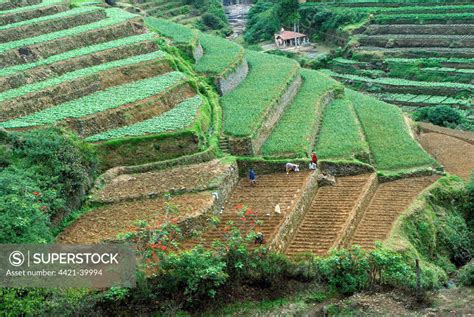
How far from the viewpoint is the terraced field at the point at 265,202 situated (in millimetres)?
17328

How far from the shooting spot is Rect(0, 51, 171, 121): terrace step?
2141cm

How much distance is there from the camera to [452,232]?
19844 mm

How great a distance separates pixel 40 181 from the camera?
1736cm

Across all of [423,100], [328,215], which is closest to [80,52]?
[328,215]

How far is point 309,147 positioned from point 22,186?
1059cm

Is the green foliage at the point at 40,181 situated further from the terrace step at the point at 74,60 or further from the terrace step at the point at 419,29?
the terrace step at the point at 419,29

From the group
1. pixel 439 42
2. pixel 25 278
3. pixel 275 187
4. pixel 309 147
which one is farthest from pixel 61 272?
pixel 439 42

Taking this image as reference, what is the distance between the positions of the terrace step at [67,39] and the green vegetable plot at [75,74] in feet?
7.52

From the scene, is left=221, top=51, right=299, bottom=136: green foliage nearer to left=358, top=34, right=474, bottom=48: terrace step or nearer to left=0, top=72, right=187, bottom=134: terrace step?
left=0, top=72, right=187, bottom=134: terrace step

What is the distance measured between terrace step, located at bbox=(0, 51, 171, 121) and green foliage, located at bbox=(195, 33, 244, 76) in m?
2.59

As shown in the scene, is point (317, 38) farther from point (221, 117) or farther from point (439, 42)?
point (221, 117)

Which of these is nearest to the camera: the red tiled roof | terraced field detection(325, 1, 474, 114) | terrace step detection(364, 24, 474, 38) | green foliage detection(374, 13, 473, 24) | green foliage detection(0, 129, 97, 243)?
green foliage detection(0, 129, 97, 243)

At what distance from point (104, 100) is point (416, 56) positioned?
3040 centimetres

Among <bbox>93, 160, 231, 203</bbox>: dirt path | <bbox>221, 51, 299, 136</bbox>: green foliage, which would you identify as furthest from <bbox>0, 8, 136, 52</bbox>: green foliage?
<bbox>93, 160, 231, 203</bbox>: dirt path
